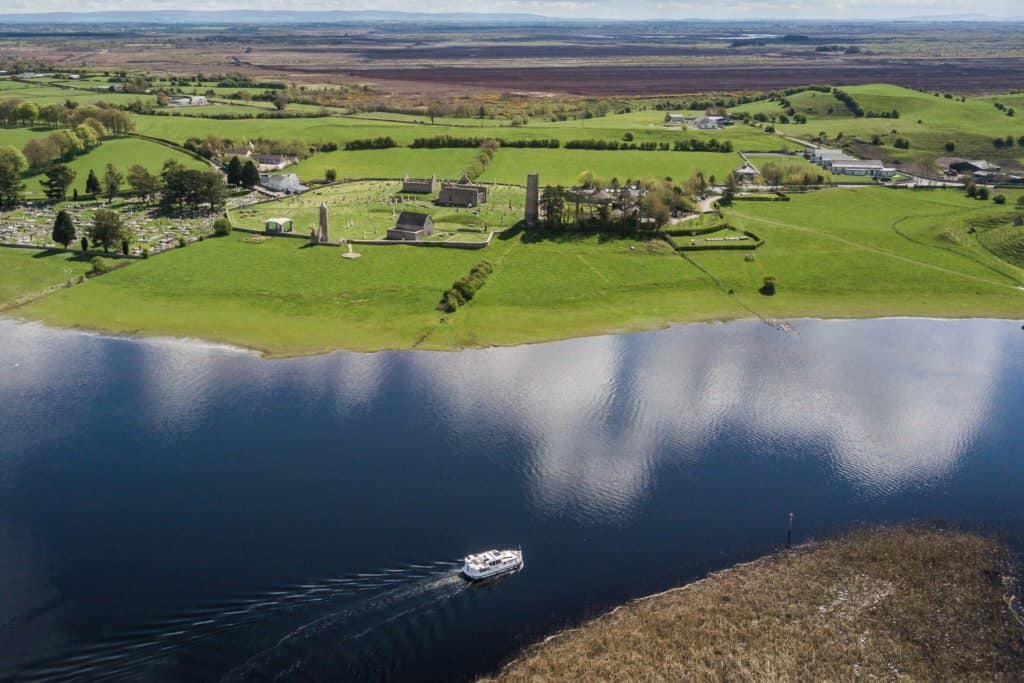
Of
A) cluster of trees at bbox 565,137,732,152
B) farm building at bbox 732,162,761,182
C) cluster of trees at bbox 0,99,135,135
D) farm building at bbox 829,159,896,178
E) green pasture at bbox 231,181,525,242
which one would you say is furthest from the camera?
cluster of trees at bbox 0,99,135,135

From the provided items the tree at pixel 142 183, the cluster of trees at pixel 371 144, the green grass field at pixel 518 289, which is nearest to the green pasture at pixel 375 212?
the green grass field at pixel 518 289

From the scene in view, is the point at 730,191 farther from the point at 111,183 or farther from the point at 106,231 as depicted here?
the point at 111,183

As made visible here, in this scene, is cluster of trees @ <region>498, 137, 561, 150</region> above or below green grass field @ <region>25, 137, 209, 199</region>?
above

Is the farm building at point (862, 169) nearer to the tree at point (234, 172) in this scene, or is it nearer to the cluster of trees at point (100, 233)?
the tree at point (234, 172)

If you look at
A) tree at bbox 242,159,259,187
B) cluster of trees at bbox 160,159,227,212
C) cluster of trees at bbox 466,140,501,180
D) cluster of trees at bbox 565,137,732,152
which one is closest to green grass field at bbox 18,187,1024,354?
cluster of trees at bbox 160,159,227,212

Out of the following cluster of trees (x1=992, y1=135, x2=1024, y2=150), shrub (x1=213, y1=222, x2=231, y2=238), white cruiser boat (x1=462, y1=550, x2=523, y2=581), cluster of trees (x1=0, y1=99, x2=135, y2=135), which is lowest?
white cruiser boat (x1=462, y1=550, x2=523, y2=581)

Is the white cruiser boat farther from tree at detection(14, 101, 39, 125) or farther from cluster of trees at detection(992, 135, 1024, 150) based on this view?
cluster of trees at detection(992, 135, 1024, 150)

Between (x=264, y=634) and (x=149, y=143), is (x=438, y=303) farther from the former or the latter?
(x=149, y=143)
